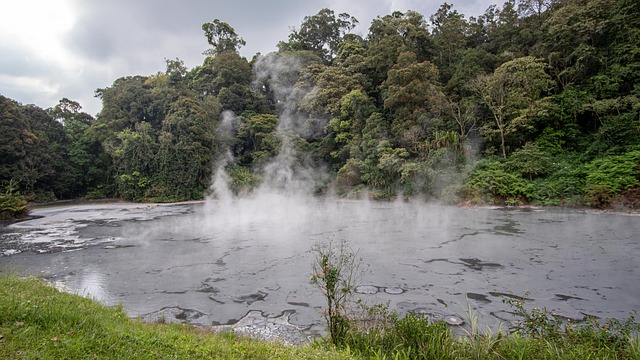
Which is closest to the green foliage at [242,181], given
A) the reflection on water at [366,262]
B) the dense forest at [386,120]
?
the dense forest at [386,120]

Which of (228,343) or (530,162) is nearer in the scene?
(228,343)

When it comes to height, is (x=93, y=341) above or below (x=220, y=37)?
below

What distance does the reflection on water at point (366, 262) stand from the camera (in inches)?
212

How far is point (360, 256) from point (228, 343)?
16.6 feet

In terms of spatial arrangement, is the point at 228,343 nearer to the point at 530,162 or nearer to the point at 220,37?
the point at 530,162

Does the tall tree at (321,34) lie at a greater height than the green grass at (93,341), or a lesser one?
greater

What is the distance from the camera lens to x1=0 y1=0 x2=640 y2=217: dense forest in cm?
1734

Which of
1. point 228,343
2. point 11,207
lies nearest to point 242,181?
point 11,207

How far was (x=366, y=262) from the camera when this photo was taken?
302 inches

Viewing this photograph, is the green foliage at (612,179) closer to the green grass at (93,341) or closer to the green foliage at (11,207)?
the green grass at (93,341)

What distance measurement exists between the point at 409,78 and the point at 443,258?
17225mm

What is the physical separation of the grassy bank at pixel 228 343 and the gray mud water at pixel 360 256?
44.0 inches

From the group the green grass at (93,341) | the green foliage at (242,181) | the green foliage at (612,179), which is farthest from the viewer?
the green foliage at (242,181)

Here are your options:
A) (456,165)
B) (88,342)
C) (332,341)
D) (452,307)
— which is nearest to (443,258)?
(452,307)
